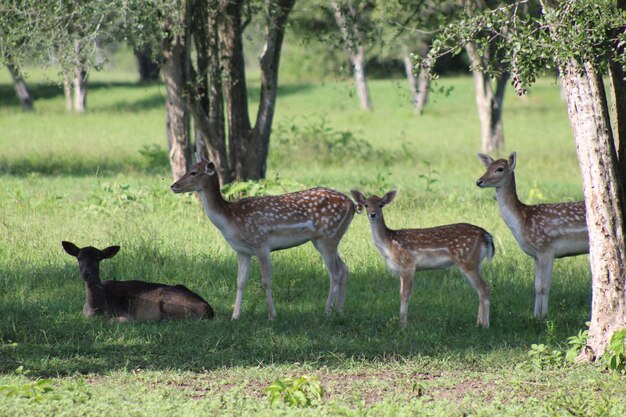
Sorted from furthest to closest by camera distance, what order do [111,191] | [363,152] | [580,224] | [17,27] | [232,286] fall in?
[363,152] → [111,191] → [17,27] → [232,286] → [580,224]

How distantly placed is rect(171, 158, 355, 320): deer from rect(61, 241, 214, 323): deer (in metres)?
0.47

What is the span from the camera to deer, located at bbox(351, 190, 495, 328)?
10258 millimetres

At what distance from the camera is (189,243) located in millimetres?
13719

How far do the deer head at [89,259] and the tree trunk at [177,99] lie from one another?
561 cm

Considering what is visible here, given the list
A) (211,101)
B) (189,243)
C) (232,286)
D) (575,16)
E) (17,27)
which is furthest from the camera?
(211,101)

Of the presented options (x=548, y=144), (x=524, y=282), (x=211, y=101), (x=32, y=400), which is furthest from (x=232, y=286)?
(x=548, y=144)

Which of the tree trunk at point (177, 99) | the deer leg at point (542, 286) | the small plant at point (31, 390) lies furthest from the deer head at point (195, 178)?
the tree trunk at point (177, 99)

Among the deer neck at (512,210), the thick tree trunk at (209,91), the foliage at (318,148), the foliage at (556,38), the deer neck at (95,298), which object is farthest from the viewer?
the foliage at (318,148)

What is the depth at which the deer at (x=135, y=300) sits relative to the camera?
10234mm

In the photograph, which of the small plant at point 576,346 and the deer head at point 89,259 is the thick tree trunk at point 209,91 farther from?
the small plant at point 576,346

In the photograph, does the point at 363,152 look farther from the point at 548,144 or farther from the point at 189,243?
the point at 189,243

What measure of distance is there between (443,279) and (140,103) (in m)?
36.0

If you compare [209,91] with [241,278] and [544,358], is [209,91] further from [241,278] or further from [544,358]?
[544,358]

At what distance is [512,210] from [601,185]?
2916 millimetres
